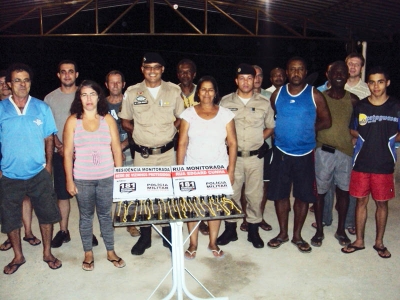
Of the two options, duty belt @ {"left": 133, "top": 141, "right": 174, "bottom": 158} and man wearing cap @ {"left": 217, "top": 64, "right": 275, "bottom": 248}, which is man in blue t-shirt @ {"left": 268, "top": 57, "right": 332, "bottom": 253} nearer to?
man wearing cap @ {"left": 217, "top": 64, "right": 275, "bottom": 248}

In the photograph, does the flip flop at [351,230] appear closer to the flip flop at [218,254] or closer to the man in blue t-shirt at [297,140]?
the man in blue t-shirt at [297,140]

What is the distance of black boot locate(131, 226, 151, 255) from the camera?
3.91 m

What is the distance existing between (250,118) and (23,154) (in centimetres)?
210

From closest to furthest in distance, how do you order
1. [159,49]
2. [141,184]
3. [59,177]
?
[141,184]
[59,177]
[159,49]

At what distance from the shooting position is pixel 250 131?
385 centimetres

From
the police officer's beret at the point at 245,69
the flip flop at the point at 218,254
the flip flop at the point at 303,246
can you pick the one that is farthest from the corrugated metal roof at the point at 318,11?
the flip flop at the point at 218,254

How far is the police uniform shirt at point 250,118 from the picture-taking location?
3.84 meters

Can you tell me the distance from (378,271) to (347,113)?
154 centimetres

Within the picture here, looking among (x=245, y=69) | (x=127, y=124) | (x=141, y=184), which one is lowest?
(x=141, y=184)

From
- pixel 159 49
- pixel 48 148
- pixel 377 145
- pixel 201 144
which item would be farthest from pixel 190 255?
pixel 159 49

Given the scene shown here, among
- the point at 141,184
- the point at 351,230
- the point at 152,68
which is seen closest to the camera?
the point at 141,184

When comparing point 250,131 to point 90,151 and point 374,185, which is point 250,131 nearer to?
point 374,185

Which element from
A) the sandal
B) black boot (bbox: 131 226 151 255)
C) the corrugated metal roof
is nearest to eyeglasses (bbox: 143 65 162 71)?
black boot (bbox: 131 226 151 255)

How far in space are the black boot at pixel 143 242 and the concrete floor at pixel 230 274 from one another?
0.06m
